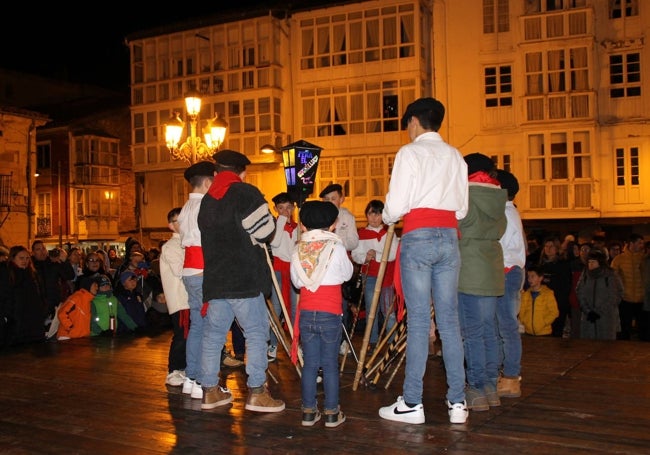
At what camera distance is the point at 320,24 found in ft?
96.0

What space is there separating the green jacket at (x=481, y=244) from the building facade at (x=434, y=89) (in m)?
21.2

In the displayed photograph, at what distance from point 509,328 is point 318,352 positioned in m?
1.77

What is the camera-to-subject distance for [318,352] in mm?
5203

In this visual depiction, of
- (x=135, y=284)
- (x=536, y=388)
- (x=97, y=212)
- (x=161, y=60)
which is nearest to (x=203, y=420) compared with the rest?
(x=536, y=388)

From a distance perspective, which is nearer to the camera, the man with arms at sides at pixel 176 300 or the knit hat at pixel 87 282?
the man with arms at sides at pixel 176 300

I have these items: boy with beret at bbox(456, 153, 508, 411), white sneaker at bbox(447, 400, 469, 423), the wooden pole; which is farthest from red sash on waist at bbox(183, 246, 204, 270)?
white sneaker at bbox(447, 400, 469, 423)

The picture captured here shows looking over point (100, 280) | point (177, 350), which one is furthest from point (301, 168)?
point (100, 280)

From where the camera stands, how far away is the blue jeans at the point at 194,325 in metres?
6.31

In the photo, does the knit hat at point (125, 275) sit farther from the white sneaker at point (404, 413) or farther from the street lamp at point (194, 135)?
the white sneaker at point (404, 413)

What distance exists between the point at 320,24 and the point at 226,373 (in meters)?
24.0

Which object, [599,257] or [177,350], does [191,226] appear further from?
[599,257]

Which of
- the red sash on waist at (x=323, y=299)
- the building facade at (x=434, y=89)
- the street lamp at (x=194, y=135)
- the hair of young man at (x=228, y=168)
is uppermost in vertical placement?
the building facade at (x=434, y=89)

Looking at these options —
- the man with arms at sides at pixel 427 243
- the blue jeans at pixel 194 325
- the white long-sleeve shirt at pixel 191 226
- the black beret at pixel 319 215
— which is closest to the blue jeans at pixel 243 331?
the blue jeans at pixel 194 325

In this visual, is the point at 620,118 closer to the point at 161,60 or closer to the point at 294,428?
the point at 161,60
